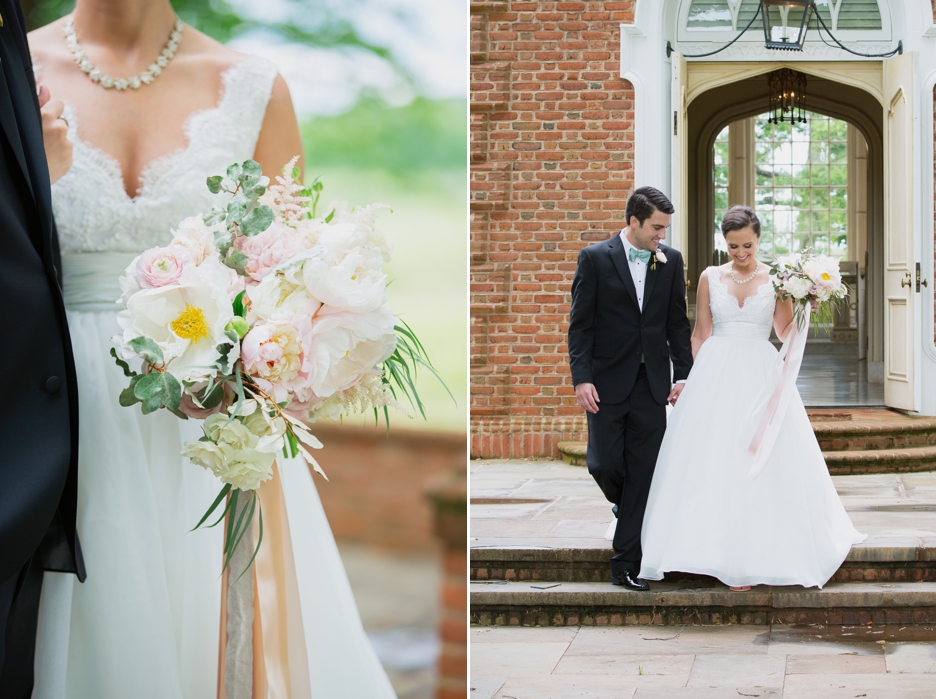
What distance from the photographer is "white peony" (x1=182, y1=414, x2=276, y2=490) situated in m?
1.70

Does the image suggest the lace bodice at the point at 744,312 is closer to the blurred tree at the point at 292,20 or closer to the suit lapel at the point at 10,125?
the blurred tree at the point at 292,20

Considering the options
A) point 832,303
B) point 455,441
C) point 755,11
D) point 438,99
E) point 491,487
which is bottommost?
point 491,487

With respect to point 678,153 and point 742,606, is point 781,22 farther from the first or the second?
point 742,606

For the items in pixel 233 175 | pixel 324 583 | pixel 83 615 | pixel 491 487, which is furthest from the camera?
pixel 491 487

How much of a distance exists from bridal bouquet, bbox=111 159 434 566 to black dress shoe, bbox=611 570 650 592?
9.49ft

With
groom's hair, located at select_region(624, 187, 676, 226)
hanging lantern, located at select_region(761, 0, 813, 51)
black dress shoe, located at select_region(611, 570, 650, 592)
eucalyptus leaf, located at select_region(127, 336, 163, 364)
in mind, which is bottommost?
black dress shoe, located at select_region(611, 570, 650, 592)

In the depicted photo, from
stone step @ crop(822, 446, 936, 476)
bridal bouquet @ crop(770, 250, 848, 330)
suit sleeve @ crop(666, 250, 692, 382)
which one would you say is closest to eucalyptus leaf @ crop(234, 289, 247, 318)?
suit sleeve @ crop(666, 250, 692, 382)

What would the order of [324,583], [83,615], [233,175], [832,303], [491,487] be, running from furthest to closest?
[491,487] < [832,303] < [324,583] < [83,615] < [233,175]

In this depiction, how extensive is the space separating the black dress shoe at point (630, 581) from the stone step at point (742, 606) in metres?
0.03

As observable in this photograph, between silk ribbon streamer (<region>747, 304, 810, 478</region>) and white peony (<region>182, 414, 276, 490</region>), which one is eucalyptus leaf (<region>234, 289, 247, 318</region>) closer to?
white peony (<region>182, 414, 276, 490</region>)

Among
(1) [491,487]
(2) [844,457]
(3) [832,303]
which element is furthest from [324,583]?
(2) [844,457]

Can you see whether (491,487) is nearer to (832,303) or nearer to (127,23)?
(832,303)

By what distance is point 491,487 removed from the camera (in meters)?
6.52

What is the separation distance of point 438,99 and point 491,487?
4.46m
